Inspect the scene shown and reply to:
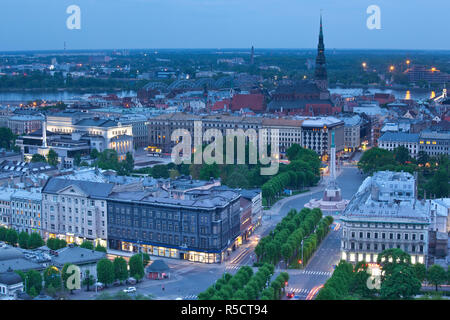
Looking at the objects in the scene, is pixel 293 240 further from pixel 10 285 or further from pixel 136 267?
pixel 10 285

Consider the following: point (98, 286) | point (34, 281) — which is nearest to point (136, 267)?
point (98, 286)

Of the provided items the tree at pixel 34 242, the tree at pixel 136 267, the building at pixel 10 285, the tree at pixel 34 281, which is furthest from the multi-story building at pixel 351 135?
the building at pixel 10 285

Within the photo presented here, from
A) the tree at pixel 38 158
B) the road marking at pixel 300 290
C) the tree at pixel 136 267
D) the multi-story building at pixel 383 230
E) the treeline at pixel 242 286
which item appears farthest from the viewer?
Result: the tree at pixel 38 158

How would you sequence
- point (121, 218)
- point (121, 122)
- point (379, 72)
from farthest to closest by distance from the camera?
point (379, 72), point (121, 122), point (121, 218)

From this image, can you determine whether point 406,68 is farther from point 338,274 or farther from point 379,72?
point 338,274

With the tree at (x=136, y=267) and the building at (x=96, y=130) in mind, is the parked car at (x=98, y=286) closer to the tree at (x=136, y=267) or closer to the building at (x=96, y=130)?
the tree at (x=136, y=267)
